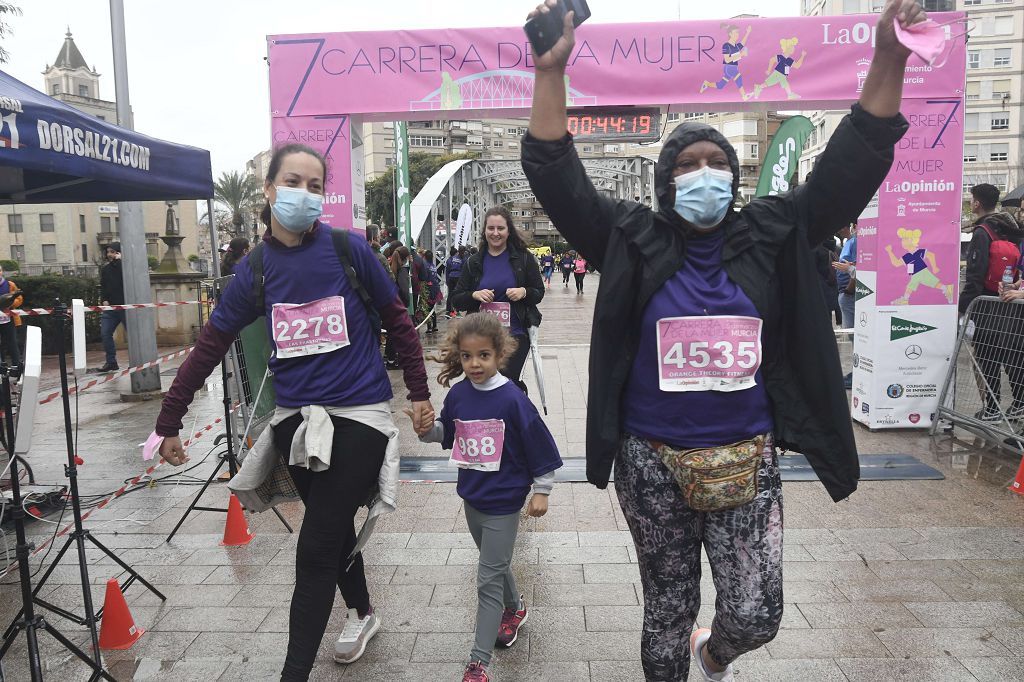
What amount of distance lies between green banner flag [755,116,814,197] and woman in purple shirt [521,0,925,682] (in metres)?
5.55

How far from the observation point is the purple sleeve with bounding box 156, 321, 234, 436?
3.15 meters

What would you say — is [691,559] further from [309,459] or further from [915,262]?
[915,262]

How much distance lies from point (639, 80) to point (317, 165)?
4707 millimetres

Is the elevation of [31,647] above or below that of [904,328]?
below

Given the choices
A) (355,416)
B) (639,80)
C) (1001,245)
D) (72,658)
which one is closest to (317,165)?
(355,416)

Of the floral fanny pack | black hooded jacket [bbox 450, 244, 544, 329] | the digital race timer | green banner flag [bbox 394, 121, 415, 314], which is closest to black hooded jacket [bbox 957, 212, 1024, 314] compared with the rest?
the digital race timer

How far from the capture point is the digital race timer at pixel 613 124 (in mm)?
7660

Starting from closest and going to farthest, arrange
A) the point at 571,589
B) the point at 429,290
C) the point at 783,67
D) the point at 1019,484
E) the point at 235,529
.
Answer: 1. the point at 571,589
2. the point at 235,529
3. the point at 1019,484
4. the point at 783,67
5. the point at 429,290

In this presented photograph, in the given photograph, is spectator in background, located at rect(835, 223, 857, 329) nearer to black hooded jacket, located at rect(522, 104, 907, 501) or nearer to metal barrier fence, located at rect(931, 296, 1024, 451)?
metal barrier fence, located at rect(931, 296, 1024, 451)

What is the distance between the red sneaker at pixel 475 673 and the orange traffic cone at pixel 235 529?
91.1 inches

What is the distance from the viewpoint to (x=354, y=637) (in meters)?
3.43

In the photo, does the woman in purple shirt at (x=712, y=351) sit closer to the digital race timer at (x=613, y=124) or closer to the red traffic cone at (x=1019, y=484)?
the red traffic cone at (x=1019, y=484)

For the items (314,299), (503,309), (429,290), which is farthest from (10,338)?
(429,290)

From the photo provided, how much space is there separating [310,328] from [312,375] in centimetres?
18
